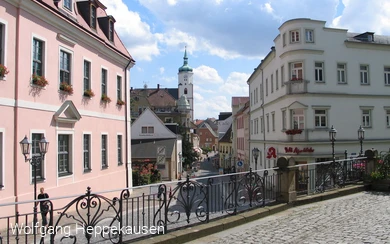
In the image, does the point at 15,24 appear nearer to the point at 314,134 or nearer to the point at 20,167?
the point at 20,167

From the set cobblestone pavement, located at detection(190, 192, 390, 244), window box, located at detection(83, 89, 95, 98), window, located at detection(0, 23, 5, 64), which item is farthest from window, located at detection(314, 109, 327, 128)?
window, located at detection(0, 23, 5, 64)

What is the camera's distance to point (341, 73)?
2706cm

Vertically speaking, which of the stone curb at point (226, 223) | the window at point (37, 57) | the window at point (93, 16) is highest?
the window at point (93, 16)

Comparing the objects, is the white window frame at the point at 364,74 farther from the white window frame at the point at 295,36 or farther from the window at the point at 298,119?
the window at the point at 298,119

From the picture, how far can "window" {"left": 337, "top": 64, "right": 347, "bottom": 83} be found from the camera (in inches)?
1059

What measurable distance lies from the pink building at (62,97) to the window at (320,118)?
14078mm

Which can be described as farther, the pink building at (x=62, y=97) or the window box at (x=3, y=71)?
the pink building at (x=62, y=97)

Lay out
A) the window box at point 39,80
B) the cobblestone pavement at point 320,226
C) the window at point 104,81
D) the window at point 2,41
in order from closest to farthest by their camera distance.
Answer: the cobblestone pavement at point 320,226 → the window at point 2,41 → the window box at point 39,80 → the window at point 104,81

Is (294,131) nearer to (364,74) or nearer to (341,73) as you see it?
(341,73)

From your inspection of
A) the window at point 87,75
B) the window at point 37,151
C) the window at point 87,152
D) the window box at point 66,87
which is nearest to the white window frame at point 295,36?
the window at point 87,75

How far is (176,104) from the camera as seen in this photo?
315ft

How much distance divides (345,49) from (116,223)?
25.6m

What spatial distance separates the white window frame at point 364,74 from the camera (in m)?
27.6

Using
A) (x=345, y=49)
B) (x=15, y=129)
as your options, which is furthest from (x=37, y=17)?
(x=345, y=49)
